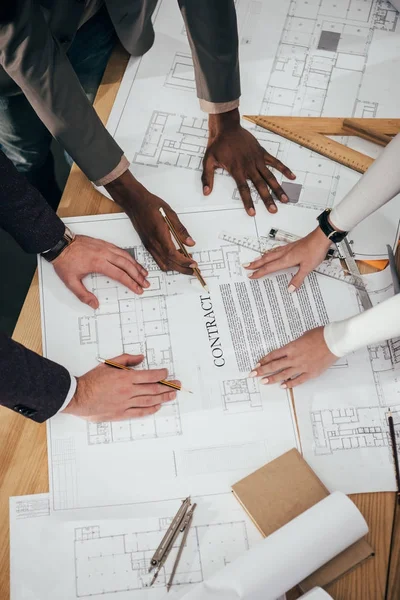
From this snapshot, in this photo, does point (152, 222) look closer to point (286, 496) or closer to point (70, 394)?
point (70, 394)

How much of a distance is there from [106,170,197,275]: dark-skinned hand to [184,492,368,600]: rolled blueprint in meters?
0.59

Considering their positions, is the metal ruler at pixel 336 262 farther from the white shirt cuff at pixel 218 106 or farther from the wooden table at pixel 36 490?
the wooden table at pixel 36 490

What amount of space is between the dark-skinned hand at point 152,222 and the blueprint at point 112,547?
0.52 metres

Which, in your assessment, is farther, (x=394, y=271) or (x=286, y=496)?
(x=394, y=271)

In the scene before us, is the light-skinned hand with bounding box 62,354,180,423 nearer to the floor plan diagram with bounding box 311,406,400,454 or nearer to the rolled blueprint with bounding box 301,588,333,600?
the floor plan diagram with bounding box 311,406,400,454

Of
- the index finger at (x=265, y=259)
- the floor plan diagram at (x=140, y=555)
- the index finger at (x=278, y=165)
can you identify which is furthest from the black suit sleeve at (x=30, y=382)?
the index finger at (x=278, y=165)

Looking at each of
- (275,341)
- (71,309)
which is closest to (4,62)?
(71,309)

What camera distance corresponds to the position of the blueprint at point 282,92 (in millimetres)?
1539

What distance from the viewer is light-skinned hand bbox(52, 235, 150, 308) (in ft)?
4.58

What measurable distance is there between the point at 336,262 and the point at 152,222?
0.44m

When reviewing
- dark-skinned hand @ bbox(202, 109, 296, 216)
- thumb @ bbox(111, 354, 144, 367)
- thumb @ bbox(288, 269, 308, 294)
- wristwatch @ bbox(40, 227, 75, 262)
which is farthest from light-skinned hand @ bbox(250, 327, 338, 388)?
wristwatch @ bbox(40, 227, 75, 262)

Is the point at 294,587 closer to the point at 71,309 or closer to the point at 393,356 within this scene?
the point at 393,356

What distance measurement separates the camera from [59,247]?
1.41 meters

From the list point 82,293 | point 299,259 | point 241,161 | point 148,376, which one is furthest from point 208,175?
point 148,376
